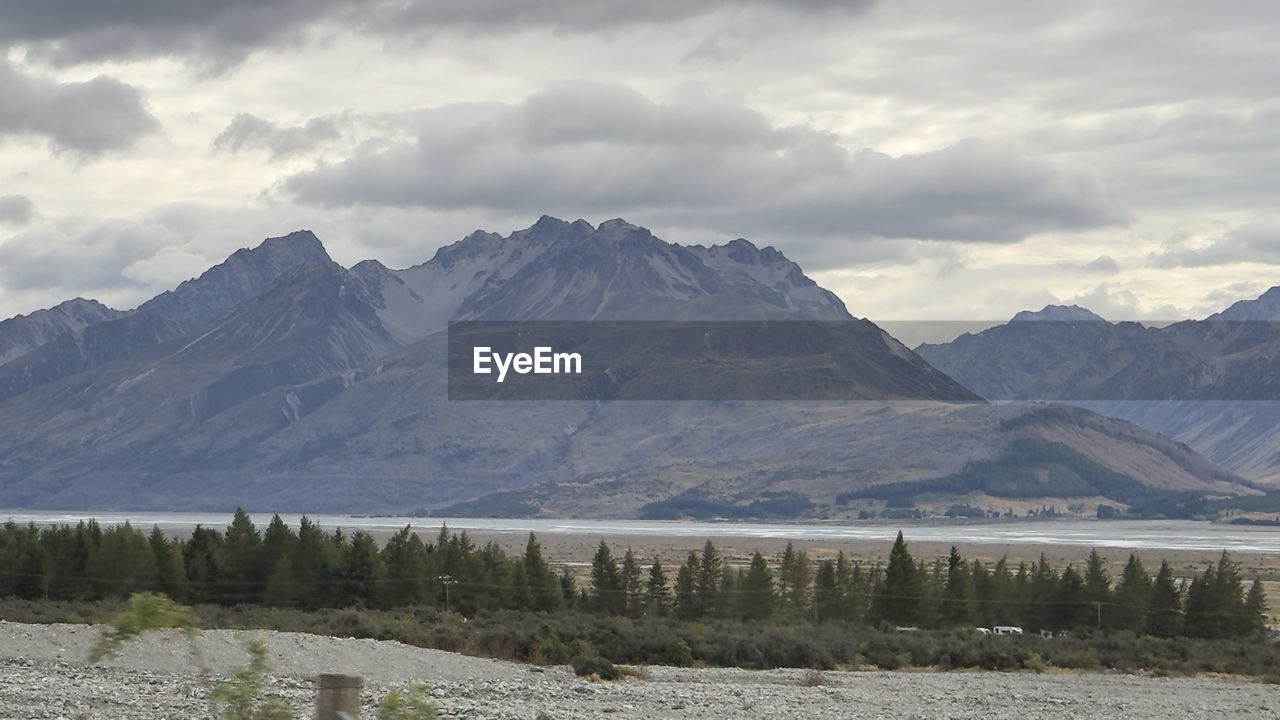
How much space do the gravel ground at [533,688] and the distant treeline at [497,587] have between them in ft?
124

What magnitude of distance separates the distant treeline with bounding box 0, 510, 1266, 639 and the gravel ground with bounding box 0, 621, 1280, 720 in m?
37.7

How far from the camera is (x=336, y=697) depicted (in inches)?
583

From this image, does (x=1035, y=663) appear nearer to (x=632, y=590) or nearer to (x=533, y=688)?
(x=533, y=688)

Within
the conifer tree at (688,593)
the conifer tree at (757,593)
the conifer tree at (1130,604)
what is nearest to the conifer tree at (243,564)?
the conifer tree at (688,593)

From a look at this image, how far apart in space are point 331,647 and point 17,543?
2096 inches

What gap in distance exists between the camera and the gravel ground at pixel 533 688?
1624 inches

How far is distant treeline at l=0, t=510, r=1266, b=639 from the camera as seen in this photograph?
98.4 metres

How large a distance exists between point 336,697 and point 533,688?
3481cm

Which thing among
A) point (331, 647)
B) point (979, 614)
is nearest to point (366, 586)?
point (979, 614)

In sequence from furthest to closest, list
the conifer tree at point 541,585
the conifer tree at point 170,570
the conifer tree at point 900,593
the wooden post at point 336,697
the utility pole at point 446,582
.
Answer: the conifer tree at point 541,585 < the conifer tree at point 900,593 < the utility pole at point 446,582 < the conifer tree at point 170,570 < the wooden post at point 336,697

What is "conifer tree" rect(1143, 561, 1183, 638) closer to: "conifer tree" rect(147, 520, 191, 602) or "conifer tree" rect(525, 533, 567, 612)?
"conifer tree" rect(525, 533, 567, 612)

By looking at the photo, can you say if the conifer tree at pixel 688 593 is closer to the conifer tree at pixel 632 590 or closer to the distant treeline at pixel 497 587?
the distant treeline at pixel 497 587

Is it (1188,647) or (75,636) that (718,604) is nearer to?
(1188,647)

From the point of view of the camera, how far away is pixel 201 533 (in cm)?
11400
